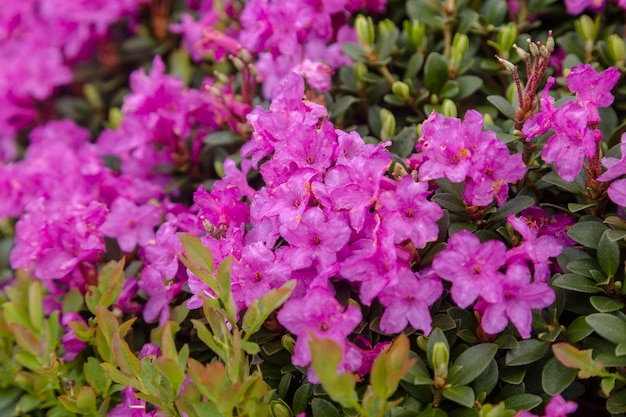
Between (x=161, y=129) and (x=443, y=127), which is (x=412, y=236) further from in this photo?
(x=161, y=129)

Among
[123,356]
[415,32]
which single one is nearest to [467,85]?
[415,32]

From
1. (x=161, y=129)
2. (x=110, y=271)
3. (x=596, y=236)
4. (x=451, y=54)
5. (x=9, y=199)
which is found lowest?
(x=9, y=199)

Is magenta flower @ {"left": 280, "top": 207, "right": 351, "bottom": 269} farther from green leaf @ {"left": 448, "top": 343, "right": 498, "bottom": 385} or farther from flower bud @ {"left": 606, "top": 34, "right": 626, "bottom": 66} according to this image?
flower bud @ {"left": 606, "top": 34, "right": 626, "bottom": 66}

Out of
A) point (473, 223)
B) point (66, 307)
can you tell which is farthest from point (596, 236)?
point (66, 307)

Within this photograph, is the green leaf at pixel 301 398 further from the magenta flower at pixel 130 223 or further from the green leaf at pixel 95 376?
the magenta flower at pixel 130 223

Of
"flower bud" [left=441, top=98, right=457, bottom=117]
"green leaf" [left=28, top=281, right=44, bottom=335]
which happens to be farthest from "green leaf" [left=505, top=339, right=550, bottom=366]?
"green leaf" [left=28, top=281, right=44, bottom=335]

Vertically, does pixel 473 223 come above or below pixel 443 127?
below

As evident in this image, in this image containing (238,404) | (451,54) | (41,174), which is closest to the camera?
(238,404)

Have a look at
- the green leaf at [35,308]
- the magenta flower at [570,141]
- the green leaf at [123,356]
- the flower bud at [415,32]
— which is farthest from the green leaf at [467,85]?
the green leaf at [35,308]
